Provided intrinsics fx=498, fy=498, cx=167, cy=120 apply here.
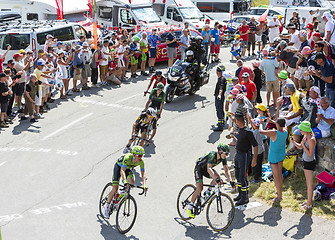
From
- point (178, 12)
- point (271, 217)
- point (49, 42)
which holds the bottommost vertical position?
point (271, 217)

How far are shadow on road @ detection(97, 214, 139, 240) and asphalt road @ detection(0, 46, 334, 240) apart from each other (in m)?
0.02

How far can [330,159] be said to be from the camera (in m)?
10.7

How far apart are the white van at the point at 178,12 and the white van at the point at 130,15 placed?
139 centimetres

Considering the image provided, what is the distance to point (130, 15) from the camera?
2544 cm

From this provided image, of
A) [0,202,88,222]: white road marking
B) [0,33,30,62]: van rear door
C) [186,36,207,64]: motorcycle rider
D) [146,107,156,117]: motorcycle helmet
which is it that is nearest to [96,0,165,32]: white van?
[0,33,30,62]: van rear door

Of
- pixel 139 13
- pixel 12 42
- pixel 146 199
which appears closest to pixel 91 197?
pixel 146 199

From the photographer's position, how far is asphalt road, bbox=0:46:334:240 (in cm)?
938

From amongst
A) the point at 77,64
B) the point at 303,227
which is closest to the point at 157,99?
the point at 77,64

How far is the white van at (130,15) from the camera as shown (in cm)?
2506

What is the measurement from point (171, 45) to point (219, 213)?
13.3 metres

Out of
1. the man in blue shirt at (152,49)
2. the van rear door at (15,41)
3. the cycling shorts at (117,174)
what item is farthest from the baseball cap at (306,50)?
the van rear door at (15,41)

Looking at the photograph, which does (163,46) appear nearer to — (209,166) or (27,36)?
(27,36)

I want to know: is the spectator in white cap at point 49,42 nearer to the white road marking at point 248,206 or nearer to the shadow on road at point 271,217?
the white road marking at point 248,206

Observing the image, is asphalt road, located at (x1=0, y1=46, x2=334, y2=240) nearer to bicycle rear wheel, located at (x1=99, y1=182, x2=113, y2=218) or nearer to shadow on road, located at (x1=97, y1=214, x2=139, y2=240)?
shadow on road, located at (x1=97, y1=214, x2=139, y2=240)
